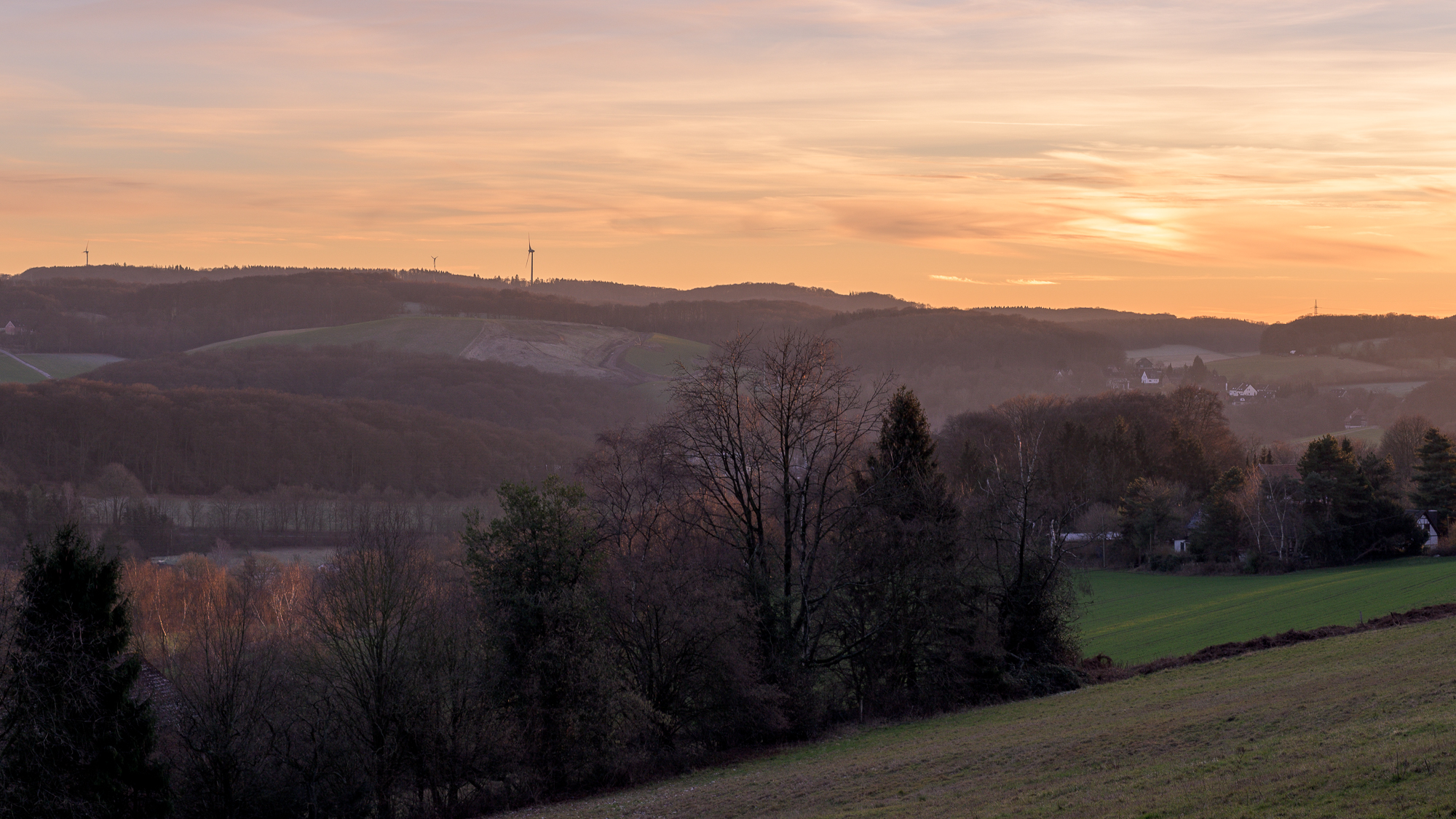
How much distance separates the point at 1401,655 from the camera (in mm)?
24031

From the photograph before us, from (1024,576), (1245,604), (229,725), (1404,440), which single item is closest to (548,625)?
(229,725)

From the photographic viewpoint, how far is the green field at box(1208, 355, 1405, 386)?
18175 centimetres

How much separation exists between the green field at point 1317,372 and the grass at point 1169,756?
568 ft

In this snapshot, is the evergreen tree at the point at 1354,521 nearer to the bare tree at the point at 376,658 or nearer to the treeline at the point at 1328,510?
the treeline at the point at 1328,510

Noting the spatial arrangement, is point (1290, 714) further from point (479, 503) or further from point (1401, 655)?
point (479, 503)

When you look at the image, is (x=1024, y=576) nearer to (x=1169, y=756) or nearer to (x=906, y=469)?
(x=906, y=469)

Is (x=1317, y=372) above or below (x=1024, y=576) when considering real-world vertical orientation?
above

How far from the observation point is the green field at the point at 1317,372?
181750mm

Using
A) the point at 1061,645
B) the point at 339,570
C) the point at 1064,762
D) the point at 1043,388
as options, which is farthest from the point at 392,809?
the point at 1043,388

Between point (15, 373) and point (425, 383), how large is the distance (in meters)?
62.9

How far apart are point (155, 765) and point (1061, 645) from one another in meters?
26.2

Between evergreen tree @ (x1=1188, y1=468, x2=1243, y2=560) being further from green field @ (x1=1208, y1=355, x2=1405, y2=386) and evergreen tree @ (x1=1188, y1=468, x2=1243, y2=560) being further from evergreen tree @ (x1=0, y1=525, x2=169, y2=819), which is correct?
green field @ (x1=1208, y1=355, x2=1405, y2=386)

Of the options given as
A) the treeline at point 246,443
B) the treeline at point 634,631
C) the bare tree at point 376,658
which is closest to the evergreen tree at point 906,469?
the treeline at point 634,631

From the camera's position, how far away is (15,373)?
17262cm
